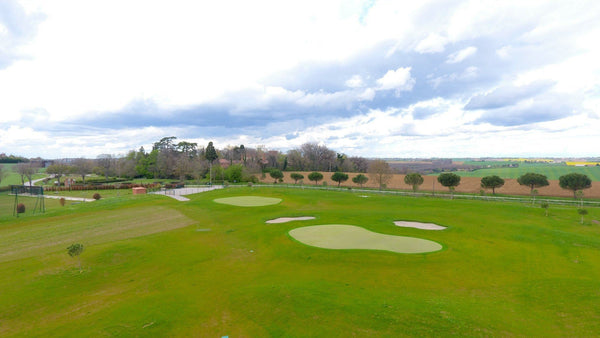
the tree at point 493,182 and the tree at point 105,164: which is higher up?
the tree at point 105,164

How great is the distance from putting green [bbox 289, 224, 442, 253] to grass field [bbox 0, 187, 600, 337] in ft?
3.39

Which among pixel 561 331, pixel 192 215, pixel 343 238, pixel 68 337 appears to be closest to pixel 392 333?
pixel 561 331

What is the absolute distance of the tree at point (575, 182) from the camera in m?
41.0

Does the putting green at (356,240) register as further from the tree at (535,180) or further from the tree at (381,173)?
the tree at (535,180)

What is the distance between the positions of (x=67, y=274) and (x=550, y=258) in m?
24.9

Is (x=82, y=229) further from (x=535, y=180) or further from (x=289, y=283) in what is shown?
(x=535, y=180)

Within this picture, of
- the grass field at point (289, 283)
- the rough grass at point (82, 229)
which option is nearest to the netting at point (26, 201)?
the rough grass at point (82, 229)

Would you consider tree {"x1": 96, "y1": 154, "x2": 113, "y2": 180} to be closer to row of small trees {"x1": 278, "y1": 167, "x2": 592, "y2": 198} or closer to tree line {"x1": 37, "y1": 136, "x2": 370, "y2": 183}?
tree line {"x1": 37, "y1": 136, "x2": 370, "y2": 183}

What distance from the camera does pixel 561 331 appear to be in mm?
7562

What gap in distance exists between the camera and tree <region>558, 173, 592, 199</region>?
134ft

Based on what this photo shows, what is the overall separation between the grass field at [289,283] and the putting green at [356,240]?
1.03 metres

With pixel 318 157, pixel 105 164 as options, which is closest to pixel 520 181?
pixel 318 157

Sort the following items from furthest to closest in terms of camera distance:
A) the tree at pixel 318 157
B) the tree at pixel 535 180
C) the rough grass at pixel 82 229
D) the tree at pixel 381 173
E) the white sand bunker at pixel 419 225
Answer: the tree at pixel 318 157 < the tree at pixel 381 173 < the tree at pixel 535 180 < the white sand bunker at pixel 419 225 < the rough grass at pixel 82 229

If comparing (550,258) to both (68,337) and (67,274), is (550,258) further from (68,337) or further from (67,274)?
(67,274)
